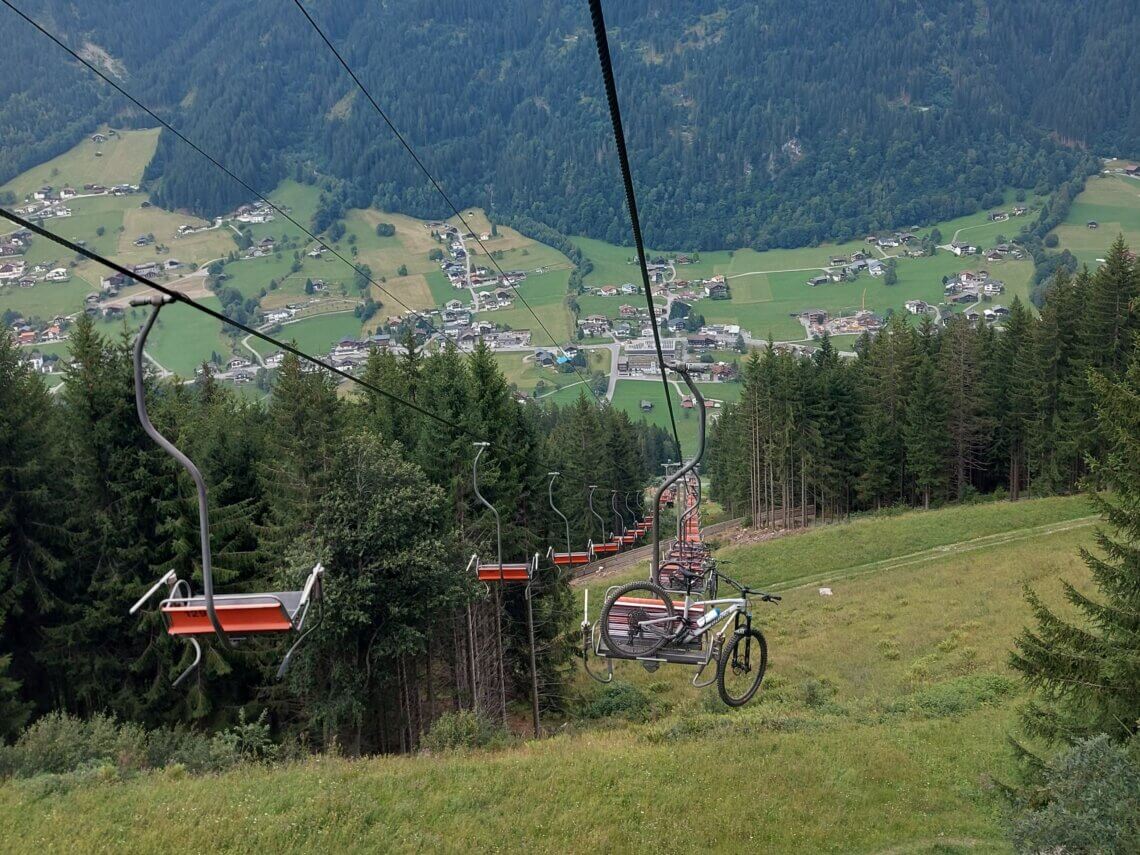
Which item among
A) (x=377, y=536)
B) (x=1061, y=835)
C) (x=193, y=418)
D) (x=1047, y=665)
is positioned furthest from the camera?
(x=193, y=418)

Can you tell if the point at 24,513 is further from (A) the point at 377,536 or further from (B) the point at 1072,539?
Result: (B) the point at 1072,539

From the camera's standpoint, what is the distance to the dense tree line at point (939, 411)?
49.5 m

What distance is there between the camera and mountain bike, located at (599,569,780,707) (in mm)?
12086

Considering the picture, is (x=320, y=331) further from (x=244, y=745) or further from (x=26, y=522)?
(x=244, y=745)

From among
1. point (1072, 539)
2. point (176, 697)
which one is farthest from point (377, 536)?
point (1072, 539)

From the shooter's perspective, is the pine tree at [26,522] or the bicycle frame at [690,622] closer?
the bicycle frame at [690,622]

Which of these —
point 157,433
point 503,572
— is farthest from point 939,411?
point 157,433

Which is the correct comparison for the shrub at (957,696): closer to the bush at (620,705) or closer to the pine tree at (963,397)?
the bush at (620,705)

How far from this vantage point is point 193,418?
1406 inches

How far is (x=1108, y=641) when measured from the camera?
1459 centimetres

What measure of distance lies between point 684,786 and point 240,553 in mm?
14597

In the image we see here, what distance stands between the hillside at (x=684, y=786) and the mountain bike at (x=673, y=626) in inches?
178

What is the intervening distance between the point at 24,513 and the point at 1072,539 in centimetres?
3827

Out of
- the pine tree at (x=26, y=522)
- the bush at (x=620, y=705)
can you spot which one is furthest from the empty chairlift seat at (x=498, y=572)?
the pine tree at (x=26, y=522)
